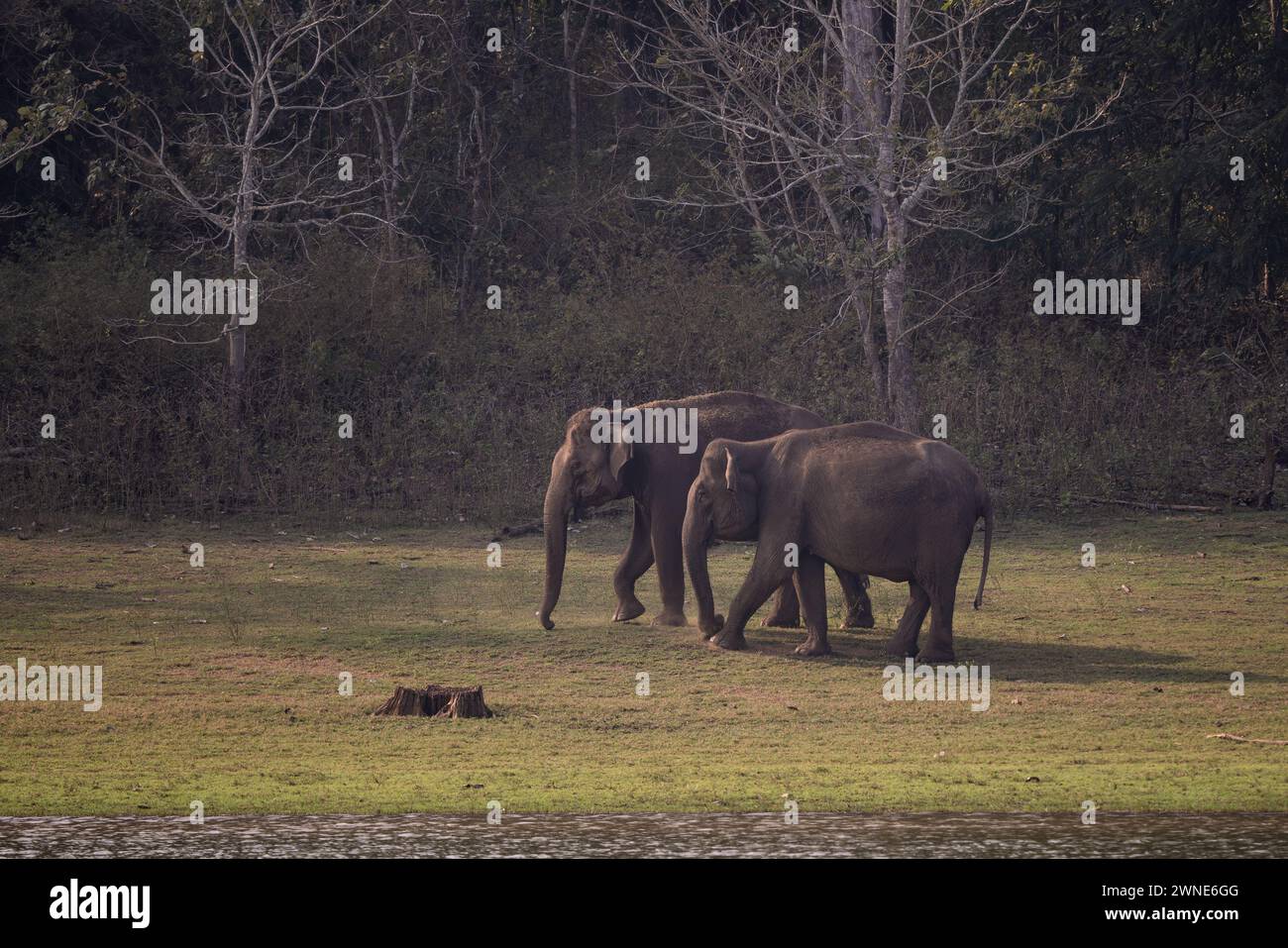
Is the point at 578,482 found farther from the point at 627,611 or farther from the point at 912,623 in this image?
the point at 912,623

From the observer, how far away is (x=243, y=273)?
28.0 metres

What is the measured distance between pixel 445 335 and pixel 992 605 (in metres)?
14.4

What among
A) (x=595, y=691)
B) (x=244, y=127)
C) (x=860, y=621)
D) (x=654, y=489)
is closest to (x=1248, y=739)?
(x=595, y=691)

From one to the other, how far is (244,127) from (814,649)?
62.2 ft

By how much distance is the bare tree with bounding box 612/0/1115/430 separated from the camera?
86.9 feet

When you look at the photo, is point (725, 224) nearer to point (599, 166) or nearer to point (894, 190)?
point (599, 166)

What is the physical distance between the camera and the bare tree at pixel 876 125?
26.5 metres

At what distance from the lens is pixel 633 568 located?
17.8 metres

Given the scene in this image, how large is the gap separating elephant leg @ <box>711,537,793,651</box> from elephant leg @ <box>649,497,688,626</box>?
1.25 meters

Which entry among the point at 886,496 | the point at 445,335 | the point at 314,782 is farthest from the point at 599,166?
the point at 314,782

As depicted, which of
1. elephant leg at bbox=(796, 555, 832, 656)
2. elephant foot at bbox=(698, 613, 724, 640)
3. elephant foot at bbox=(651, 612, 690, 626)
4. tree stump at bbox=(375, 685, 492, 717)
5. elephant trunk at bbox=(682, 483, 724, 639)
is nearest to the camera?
tree stump at bbox=(375, 685, 492, 717)

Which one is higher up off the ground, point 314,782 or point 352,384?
point 352,384
